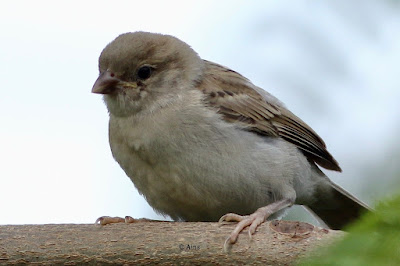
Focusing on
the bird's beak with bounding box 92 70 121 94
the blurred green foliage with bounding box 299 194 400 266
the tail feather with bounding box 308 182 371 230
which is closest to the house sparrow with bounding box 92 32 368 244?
the bird's beak with bounding box 92 70 121 94

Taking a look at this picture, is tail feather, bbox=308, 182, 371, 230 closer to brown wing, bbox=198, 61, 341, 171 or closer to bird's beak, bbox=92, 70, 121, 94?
brown wing, bbox=198, 61, 341, 171

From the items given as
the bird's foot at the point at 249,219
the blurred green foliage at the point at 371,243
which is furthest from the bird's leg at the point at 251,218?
the blurred green foliage at the point at 371,243

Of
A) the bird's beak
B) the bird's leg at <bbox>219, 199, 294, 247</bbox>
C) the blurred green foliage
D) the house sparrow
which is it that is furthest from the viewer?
the bird's beak

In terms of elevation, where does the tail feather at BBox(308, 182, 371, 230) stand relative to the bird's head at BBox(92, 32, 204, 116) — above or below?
below

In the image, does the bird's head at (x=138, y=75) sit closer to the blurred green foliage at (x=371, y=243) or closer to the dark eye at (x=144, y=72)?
the dark eye at (x=144, y=72)

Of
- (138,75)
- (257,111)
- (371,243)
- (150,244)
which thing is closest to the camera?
(371,243)

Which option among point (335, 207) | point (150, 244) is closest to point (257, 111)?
point (335, 207)

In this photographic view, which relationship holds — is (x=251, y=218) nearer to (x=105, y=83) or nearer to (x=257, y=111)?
(x=257, y=111)

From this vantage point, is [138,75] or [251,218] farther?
[138,75]
